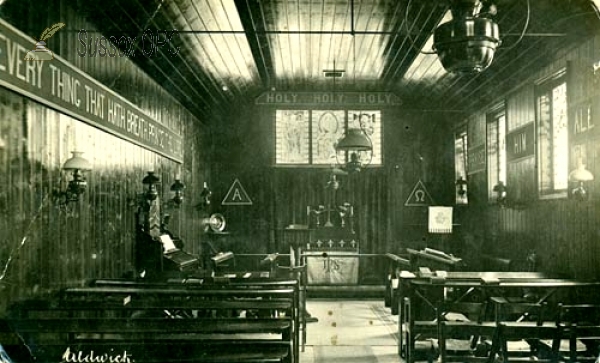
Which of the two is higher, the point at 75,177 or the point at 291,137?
the point at 291,137

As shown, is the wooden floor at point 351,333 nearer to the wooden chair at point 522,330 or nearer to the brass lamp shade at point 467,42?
the wooden chair at point 522,330

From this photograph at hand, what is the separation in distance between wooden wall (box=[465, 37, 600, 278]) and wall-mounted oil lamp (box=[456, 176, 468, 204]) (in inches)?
31.1

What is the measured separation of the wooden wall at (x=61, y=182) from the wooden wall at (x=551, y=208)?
5044 mm

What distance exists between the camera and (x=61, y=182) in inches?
195

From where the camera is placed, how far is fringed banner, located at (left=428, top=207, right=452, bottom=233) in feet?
39.3

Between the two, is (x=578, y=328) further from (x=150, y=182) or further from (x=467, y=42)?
(x=150, y=182)

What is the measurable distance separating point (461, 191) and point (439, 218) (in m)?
1.01

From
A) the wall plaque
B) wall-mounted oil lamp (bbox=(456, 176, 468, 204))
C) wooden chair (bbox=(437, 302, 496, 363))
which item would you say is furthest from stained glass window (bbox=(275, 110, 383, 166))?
wooden chair (bbox=(437, 302, 496, 363))

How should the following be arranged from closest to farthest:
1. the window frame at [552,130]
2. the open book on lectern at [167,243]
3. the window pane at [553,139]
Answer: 1. the window frame at [552,130]
2. the window pane at [553,139]
3. the open book on lectern at [167,243]

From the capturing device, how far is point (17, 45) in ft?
12.9

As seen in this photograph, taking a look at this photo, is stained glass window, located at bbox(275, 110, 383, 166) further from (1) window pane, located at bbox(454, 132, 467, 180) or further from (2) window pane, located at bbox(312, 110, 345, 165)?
(1) window pane, located at bbox(454, 132, 467, 180)

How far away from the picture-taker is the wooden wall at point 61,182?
4062 millimetres
